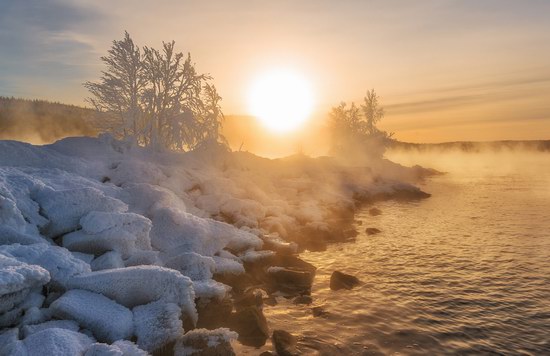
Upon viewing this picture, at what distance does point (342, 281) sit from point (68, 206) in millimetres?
10375

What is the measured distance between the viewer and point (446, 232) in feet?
80.8

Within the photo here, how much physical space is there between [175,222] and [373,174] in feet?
132

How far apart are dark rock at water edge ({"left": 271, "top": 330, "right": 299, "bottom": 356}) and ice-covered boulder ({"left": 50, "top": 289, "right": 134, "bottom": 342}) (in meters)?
3.73

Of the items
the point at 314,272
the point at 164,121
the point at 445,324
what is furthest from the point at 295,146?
the point at 445,324

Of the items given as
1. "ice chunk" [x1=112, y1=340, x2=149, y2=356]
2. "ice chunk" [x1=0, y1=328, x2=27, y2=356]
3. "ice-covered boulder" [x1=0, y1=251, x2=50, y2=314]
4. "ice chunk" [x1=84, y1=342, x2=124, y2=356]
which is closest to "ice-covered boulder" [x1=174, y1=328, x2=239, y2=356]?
"ice chunk" [x1=112, y1=340, x2=149, y2=356]

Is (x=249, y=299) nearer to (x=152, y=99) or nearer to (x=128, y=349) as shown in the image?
(x=128, y=349)

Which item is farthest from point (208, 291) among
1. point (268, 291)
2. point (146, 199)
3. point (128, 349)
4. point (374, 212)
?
point (374, 212)

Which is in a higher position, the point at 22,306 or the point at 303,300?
the point at 22,306

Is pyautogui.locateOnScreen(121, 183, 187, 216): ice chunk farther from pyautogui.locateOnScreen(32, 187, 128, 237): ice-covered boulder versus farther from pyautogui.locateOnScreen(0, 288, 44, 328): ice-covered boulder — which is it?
pyautogui.locateOnScreen(0, 288, 44, 328): ice-covered boulder

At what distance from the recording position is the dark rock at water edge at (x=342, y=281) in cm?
1450

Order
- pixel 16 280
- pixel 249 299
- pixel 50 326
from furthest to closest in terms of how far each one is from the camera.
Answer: pixel 249 299
pixel 50 326
pixel 16 280

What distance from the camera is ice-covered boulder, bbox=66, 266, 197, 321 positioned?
31.2 ft

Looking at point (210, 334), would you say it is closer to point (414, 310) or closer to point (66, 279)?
point (66, 279)

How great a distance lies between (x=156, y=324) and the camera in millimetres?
8984
